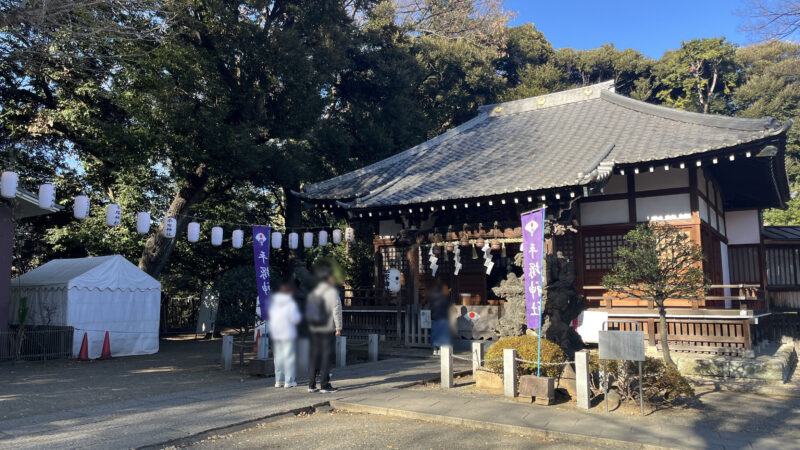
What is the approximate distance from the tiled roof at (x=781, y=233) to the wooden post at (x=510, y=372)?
48.7 ft

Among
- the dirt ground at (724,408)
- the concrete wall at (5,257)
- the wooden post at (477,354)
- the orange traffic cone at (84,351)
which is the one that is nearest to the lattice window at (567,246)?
the dirt ground at (724,408)

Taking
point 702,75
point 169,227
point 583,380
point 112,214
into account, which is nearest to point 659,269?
point 583,380

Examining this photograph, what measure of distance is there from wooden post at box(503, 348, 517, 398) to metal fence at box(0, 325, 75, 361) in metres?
12.3

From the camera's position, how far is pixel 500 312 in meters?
14.1

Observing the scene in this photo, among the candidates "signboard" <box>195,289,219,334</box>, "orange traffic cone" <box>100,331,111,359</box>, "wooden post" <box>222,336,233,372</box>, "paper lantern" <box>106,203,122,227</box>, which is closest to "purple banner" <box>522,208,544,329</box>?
"wooden post" <box>222,336,233,372</box>

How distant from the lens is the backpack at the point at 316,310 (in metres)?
1.52

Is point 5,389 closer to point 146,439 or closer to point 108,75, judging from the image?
point 146,439

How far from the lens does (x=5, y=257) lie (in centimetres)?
1444

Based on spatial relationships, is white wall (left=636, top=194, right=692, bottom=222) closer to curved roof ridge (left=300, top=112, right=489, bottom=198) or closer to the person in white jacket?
curved roof ridge (left=300, top=112, right=489, bottom=198)

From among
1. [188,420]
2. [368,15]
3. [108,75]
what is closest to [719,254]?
[188,420]

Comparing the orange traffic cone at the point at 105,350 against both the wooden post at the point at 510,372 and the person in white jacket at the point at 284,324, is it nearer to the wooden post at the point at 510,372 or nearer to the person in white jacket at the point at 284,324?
the wooden post at the point at 510,372

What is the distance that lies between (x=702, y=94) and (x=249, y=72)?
1355 inches

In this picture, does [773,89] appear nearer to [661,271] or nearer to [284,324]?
[661,271]

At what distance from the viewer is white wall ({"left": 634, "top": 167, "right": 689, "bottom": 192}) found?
13.4 metres
